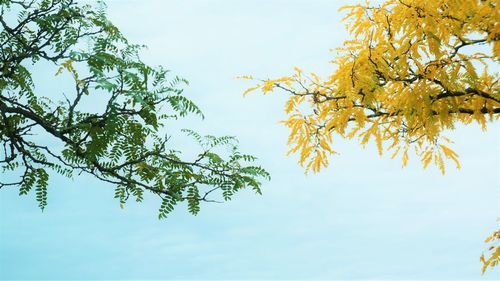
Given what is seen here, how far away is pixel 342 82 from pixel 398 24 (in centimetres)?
93

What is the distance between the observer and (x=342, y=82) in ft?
22.2

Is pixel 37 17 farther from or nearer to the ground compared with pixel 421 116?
farther from the ground

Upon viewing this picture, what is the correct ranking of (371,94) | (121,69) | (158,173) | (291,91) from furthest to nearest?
(291,91) < (371,94) < (158,173) < (121,69)

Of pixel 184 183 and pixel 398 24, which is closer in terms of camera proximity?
pixel 184 183

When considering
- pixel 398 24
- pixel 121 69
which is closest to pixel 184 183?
pixel 121 69

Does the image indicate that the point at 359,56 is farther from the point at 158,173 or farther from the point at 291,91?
Answer: the point at 158,173

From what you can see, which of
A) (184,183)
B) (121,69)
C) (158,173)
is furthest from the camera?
(158,173)

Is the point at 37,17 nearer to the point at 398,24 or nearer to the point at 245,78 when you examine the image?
the point at 245,78

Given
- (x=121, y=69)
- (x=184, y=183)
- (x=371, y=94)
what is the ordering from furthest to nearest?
(x=371, y=94) < (x=184, y=183) < (x=121, y=69)

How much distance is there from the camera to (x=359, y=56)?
21.9 feet

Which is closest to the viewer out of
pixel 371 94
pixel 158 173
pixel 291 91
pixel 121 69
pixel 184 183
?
pixel 121 69

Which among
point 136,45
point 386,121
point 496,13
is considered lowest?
point 136,45

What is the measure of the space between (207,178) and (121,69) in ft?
4.03

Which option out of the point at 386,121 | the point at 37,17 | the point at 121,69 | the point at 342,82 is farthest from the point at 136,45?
the point at 386,121
